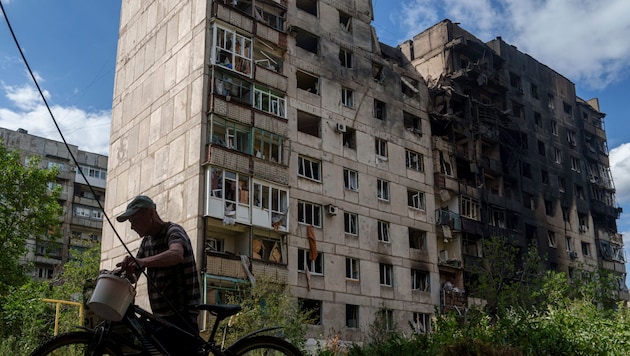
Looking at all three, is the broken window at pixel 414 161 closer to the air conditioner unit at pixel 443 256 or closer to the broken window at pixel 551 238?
the air conditioner unit at pixel 443 256

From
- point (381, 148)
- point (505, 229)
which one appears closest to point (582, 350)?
point (381, 148)

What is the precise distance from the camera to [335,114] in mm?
38656

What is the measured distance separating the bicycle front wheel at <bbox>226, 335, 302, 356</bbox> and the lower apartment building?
78.0 ft

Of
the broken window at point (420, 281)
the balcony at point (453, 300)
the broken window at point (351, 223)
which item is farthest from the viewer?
the balcony at point (453, 300)

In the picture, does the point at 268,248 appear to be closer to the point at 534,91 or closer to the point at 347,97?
the point at 347,97

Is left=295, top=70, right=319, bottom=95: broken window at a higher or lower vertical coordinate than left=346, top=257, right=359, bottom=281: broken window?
higher

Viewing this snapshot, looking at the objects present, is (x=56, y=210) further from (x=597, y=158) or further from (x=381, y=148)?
(x=597, y=158)

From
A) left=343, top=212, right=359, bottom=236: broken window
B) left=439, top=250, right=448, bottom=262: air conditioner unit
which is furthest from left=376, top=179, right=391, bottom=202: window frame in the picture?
left=439, top=250, right=448, bottom=262: air conditioner unit

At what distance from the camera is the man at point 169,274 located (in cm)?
584

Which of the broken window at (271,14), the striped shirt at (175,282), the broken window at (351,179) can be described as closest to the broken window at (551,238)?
the broken window at (351,179)

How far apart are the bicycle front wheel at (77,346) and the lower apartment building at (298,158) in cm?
2439

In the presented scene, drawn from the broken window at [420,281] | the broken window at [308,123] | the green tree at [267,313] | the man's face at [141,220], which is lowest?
the man's face at [141,220]

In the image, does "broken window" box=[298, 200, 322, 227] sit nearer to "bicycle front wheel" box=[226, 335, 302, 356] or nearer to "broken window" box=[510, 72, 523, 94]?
"broken window" box=[510, 72, 523, 94]

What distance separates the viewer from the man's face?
233 inches
